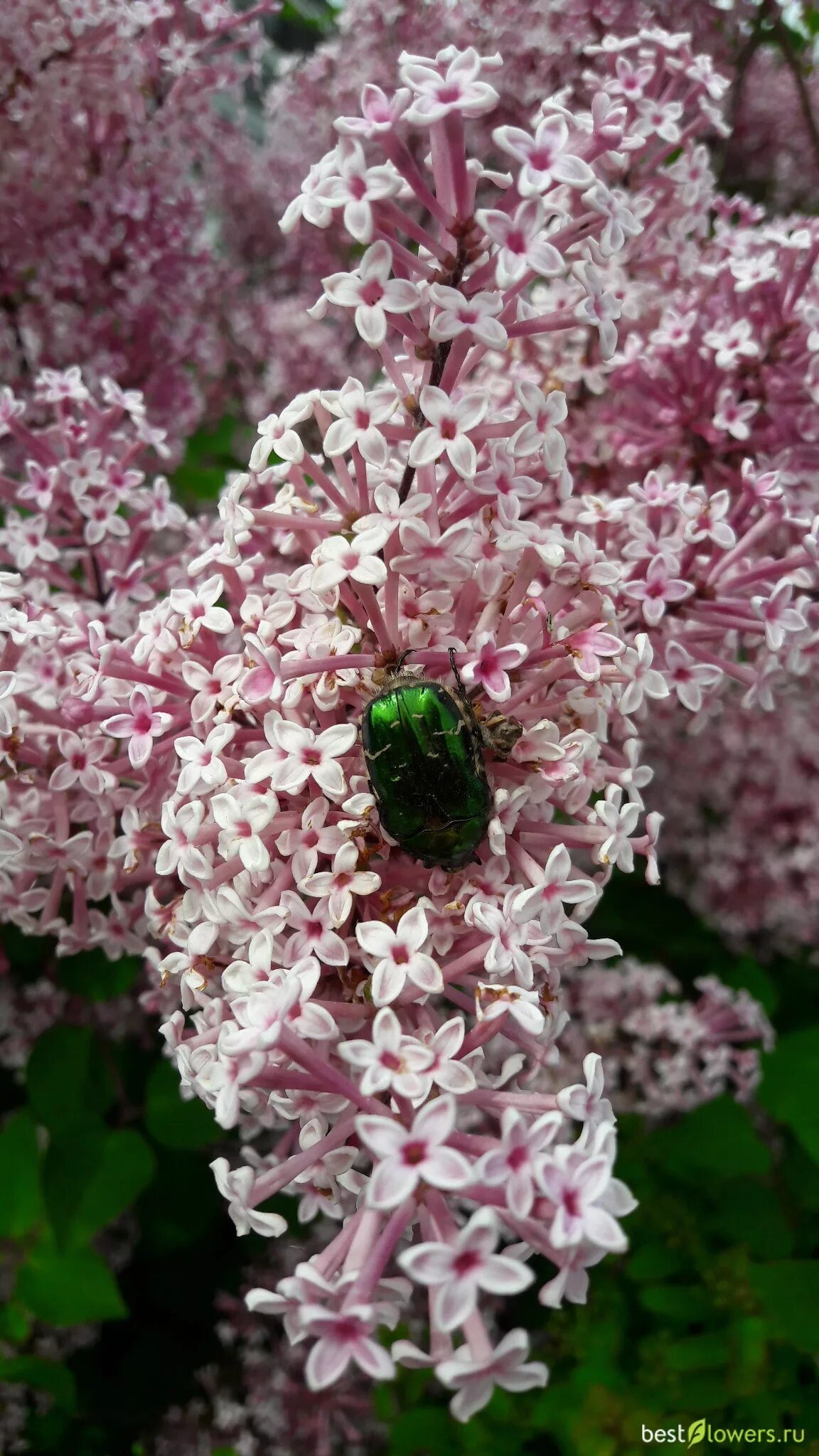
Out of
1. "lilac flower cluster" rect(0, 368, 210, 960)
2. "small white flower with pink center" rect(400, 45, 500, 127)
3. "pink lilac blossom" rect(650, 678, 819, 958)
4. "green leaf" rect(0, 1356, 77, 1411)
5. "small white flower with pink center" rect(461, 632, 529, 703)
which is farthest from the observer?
"pink lilac blossom" rect(650, 678, 819, 958)

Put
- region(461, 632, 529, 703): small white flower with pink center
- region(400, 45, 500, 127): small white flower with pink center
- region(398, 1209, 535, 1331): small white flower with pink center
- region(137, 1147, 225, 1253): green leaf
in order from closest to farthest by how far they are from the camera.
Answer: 1. region(398, 1209, 535, 1331): small white flower with pink center
2. region(400, 45, 500, 127): small white flower with pink center
3. region(461, 632, 529, 703): small white flower with pink center
4. region(137, 1147, 225, 1253): green leaf

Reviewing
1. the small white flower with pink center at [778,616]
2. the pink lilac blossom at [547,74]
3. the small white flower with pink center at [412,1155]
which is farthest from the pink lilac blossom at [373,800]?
the pink lilac blossom at [547,74]

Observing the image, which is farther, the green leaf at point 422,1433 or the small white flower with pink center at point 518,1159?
the green leaf at point 422,1433

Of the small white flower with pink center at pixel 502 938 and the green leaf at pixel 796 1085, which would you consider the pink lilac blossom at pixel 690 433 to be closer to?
the small white flower with pink center at pixel 502 938

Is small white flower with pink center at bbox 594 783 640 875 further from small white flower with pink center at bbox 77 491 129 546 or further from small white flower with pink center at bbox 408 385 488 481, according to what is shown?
small white flower with pink center at bbox 77 491 129 546

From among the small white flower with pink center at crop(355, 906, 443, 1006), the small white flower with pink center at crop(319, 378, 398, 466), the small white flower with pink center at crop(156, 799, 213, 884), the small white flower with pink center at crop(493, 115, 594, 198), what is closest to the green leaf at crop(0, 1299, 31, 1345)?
the small white flower with pink center at crop(156, 799, 213, 884)

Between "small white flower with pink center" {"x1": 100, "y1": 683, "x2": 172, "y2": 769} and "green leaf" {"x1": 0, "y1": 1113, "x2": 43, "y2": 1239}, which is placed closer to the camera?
"small white flower with pink center" {"x1": 100, "y1": 683, "x2": 172, "y2": 769}

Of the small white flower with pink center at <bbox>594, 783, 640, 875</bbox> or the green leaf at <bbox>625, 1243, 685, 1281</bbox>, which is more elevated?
the small white flower with pink center at <bbox>594, 783, 640, 875</bbox>

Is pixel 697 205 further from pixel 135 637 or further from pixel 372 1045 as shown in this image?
pixel 372 1045
